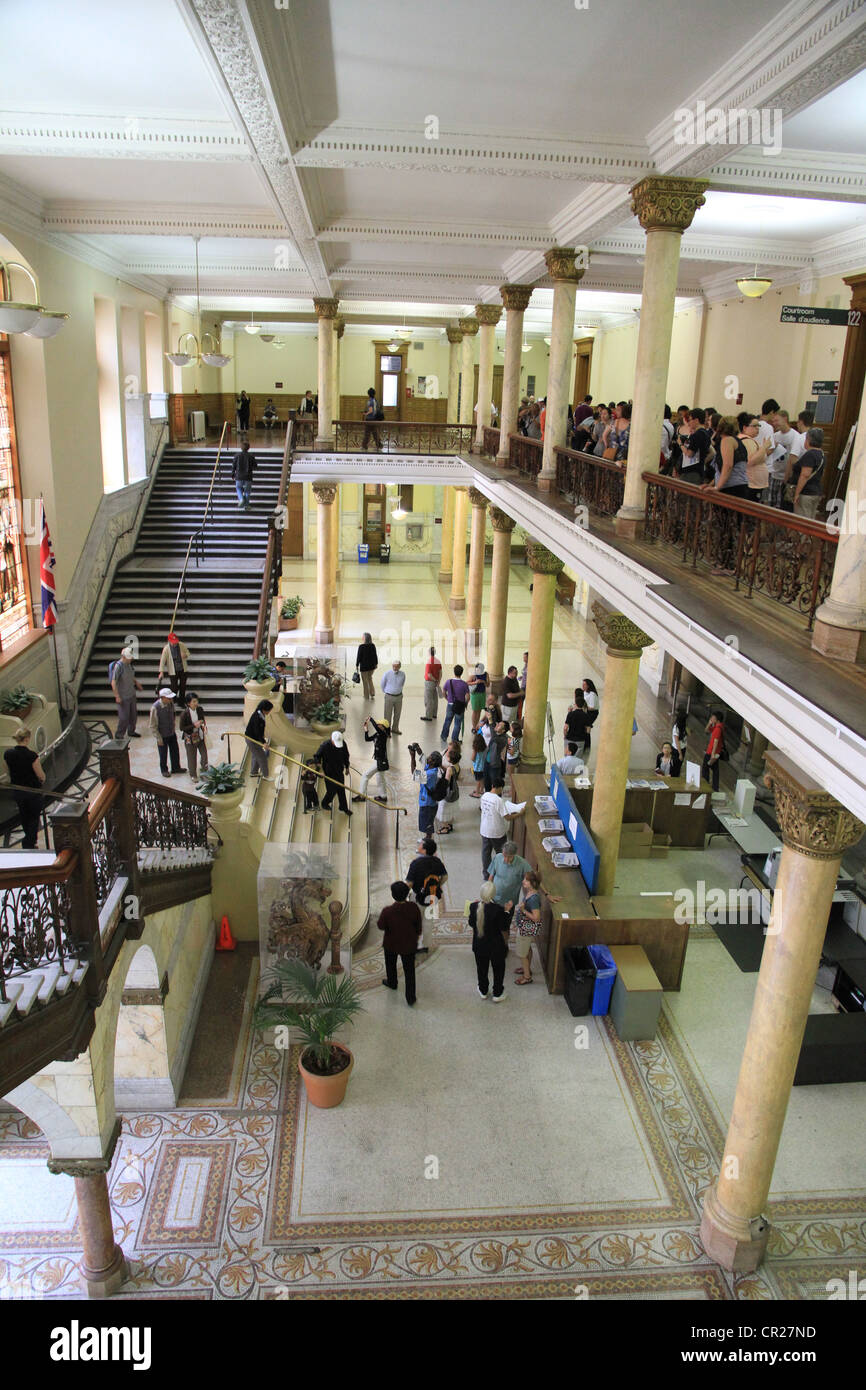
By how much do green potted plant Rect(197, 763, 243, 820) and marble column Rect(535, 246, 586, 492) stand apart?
6.00 meters

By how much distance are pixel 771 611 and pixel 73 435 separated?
1000cm

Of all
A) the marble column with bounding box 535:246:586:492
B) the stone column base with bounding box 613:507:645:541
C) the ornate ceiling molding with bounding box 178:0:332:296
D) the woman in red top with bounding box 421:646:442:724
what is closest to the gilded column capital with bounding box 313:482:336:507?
the woman in red top with bounding box 421:646:442:724

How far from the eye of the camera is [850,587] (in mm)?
4812

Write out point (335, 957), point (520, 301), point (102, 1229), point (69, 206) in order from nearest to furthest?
point (102, 1229) < point (335, 957) < point (69, 206) < point (520, 301)

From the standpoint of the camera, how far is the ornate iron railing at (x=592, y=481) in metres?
9.43

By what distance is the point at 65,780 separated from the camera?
8641mm

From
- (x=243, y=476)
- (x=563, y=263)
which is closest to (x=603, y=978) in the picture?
(x=563, y=263)

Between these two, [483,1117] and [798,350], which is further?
[798,350]

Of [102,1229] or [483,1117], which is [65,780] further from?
[483,1117]

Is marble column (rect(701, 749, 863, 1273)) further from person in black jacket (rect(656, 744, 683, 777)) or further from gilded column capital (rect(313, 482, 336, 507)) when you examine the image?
gilded column capital (rect(313, 482, 336, 507))

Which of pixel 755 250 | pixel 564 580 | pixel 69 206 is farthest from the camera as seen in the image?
pixel 564 580

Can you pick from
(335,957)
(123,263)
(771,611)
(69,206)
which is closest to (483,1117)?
(335,957)

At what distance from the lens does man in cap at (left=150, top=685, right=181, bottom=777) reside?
9672 millimetres

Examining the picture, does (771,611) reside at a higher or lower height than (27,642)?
higher
